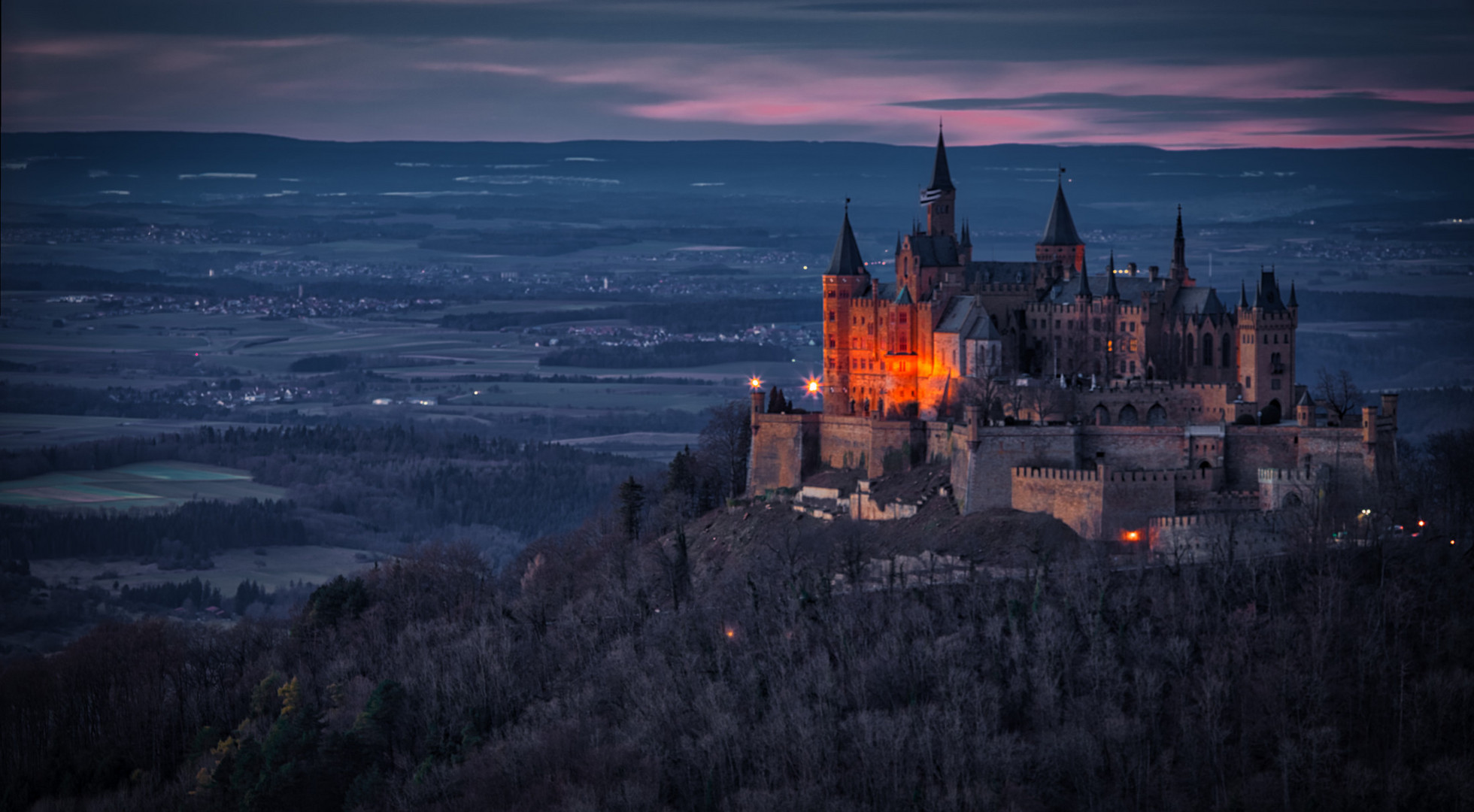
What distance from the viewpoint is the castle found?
2589 inches

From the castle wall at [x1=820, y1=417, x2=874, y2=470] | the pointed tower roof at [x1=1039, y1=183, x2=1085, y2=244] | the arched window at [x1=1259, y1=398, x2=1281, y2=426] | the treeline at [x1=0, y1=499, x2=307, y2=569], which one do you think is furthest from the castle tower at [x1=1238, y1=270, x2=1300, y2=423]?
the treeline at [x1=0, y1=499, x2=307, y2=569]

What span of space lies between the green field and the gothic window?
3842 inches

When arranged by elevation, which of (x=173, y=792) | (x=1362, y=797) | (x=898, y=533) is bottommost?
(x=173, y=792)

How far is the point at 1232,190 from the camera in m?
198

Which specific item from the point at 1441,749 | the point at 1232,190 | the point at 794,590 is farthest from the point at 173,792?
the point at 1232,190

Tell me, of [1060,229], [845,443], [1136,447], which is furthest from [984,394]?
[1060,229]

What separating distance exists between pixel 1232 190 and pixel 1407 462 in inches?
4989

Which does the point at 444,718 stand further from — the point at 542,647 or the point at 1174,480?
the point at 1174,480

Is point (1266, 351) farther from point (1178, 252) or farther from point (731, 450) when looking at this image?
point (731, 450)

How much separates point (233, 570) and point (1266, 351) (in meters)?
80.5

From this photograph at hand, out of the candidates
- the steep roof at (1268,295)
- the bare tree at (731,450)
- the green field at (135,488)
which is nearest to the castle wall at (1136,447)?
the steep roof at (1268,295)

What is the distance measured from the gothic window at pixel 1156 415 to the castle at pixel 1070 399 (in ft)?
0.20

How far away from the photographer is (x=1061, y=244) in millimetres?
88750

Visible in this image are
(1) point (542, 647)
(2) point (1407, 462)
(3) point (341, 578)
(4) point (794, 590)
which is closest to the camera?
(4) point (794, 590)
